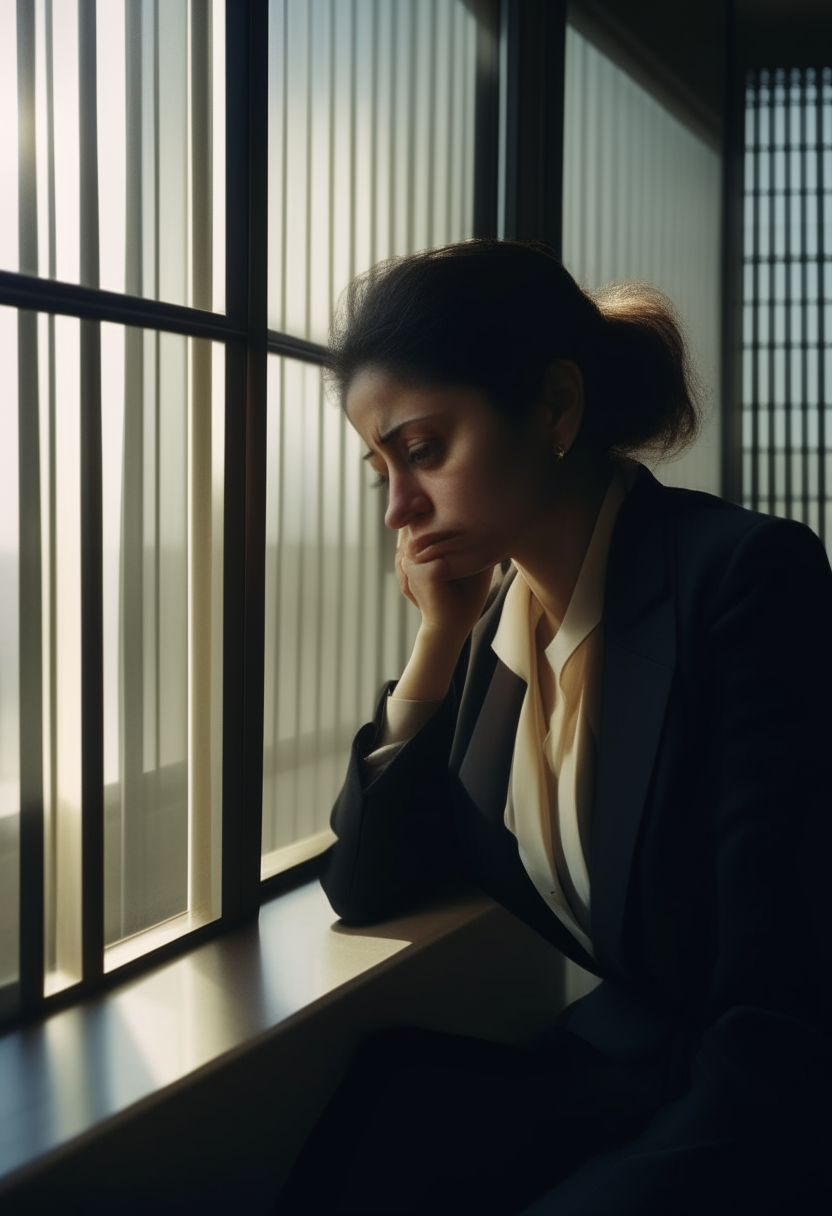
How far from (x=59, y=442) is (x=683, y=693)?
0.78 m

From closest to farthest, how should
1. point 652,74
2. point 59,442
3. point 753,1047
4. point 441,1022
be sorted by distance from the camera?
1. point 753,1047
2. point 59,442
3. point 441,1022
4. point 652,74

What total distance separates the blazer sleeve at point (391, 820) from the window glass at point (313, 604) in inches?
10.3

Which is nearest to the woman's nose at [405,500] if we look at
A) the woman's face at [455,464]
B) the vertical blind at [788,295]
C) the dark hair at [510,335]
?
the woman's face at [455,464]

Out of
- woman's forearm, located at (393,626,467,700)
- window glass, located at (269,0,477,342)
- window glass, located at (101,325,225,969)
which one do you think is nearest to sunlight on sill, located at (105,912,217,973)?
window glass, located at (101,325,225,969)

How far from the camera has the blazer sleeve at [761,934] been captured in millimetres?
962

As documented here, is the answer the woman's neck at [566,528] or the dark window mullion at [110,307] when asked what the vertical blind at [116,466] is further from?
the woman's neck at [566,528]

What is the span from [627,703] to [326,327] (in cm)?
95

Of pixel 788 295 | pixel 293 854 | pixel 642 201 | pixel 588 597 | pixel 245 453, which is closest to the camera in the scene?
pixel 588 597

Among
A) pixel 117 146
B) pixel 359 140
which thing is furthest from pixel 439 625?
pixel 359 140

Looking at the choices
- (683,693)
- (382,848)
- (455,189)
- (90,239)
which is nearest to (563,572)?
(683,693)

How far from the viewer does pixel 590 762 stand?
47.8 inches

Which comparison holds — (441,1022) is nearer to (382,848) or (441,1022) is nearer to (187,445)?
(382,848)

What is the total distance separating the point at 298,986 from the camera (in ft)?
4.49

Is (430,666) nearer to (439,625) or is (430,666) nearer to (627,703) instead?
(439,625)
